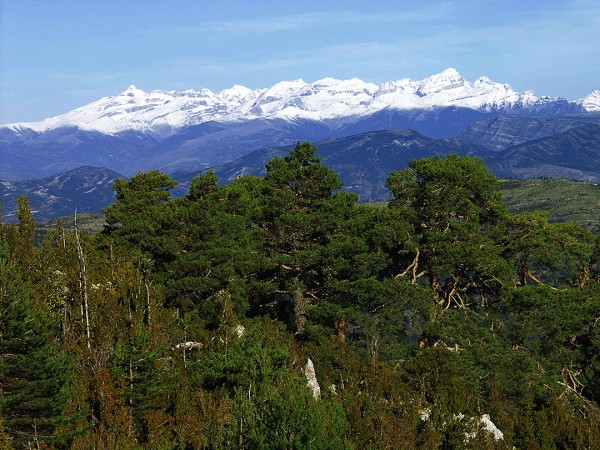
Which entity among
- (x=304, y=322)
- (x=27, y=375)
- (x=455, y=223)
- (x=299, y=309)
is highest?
(x=455, y=223)

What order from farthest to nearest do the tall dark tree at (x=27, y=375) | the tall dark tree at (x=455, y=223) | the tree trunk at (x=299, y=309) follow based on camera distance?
the tall dark tree at (x=455, y=223), the tree trunk at (x=299, y=309), the tall dark tree at (x=27, y=375)

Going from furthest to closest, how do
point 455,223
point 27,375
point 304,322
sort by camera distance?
point 455,223
point 304,322
point 27,375

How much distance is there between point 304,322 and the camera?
5169cm

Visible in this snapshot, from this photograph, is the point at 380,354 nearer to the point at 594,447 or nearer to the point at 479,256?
the point at 479,256

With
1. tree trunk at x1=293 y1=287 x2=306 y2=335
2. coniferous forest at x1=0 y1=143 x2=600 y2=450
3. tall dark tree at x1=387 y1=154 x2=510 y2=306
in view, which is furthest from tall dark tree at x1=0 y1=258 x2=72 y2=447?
tall dark tree at x1=387 y1=154 x2=510 y2=306

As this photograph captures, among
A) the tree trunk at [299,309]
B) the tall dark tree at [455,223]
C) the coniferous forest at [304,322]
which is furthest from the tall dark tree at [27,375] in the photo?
the tall dark tree at [455,223]

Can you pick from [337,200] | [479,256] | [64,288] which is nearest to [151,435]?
[64,288]

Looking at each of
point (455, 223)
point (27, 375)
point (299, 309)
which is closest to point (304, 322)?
point (299, 309)

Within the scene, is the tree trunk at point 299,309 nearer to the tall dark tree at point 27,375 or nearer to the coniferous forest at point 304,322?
the coniferous forest at point 304,322

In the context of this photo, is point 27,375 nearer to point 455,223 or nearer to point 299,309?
point 299,309

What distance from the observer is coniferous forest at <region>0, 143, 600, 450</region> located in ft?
92.6

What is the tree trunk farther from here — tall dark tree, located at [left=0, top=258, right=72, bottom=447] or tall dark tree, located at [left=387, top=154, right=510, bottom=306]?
tall dark tree, located at [left=0, top=258, right=72, bottom=447]

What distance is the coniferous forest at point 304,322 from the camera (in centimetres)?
2823

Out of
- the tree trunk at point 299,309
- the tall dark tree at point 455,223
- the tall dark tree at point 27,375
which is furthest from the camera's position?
the tall dark tree at point 455,223
